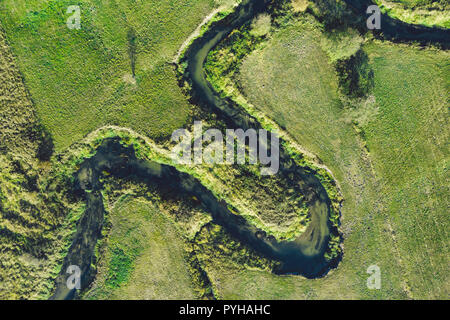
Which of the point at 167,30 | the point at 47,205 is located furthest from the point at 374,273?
the point at 47,205

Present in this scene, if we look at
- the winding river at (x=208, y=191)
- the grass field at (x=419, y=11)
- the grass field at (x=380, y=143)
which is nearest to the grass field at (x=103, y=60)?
the winding river at (x=208, y=191)

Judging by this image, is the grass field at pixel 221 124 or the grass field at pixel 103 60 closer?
the grass field at pixel 221 124

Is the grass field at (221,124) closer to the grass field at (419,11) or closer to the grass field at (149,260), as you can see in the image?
the grass field at (149,260)

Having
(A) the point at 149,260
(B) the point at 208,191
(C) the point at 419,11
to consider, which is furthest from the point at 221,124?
(C) the point at 419,11

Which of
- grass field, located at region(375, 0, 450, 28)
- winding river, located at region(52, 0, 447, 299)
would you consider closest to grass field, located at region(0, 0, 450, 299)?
grass field, located at region(375, 0, 450, 28)

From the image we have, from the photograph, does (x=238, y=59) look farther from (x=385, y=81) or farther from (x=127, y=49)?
(x=385, y=81)

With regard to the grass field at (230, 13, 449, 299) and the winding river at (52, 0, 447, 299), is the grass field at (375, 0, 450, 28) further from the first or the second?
the grass field at (230, 13, 449, 299)
